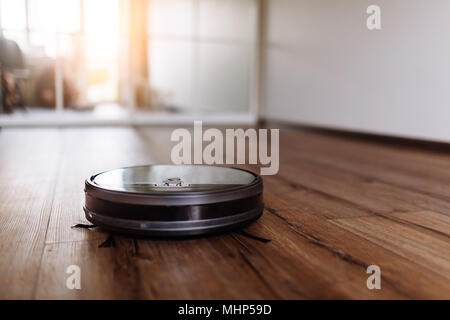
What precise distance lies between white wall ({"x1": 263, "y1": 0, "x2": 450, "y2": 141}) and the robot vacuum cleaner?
1.97 meters

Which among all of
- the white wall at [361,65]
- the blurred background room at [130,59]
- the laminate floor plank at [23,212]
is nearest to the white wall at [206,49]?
the blurred background room at [130,59]

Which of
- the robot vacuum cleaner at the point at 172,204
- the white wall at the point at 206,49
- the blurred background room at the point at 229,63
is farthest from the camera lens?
the white wall at the point at 206,49

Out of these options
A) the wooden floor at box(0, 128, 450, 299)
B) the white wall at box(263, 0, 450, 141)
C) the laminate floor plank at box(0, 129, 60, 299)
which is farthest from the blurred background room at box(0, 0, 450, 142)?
the laminate floor plank at box(0, 129, 60, 299)

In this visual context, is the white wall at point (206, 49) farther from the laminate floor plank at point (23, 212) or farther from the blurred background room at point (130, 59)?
the laminate floor plank at point (23, 212)

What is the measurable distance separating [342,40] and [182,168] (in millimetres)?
2631

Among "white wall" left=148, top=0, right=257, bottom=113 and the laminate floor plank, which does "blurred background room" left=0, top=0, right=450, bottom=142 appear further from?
the laminate floor plank

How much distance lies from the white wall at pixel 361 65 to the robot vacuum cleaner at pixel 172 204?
197cm

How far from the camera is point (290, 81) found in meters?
4.26

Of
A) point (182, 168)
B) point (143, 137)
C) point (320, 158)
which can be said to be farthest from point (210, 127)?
point (182, 168)

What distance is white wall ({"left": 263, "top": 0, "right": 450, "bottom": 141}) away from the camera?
2590 mm

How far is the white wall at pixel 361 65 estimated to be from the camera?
259cm

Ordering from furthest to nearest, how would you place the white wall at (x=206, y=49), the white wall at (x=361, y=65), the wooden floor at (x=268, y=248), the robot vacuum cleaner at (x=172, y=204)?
the white wall at (x=206, y=49) → the white wall at (x=361, y=65) → the robot vacuum cleaner at (x=172, y=204) → the wooden floor at (x=268, y=248)

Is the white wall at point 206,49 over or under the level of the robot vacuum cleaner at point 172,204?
over
